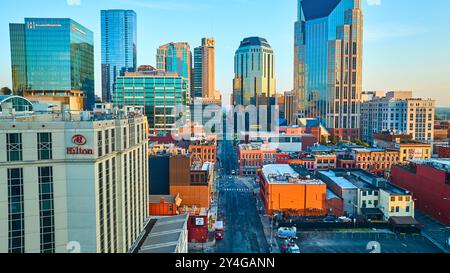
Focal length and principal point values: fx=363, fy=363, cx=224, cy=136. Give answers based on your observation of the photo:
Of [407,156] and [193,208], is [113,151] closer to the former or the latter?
[193,208]

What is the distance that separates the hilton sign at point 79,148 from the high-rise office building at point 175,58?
91.7 m

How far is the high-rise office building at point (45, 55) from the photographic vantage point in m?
49.8

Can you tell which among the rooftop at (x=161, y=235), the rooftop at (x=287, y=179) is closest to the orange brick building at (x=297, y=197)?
the rooftop at (x=287, y=179)

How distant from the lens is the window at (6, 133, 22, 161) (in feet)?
27.7

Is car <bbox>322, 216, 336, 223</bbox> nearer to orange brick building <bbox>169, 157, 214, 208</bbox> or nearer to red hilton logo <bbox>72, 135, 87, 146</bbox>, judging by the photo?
orange brick building <bbox>169, 157, 214, 208</bbox>

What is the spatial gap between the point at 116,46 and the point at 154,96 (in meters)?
62.5

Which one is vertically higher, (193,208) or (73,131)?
(73,131)

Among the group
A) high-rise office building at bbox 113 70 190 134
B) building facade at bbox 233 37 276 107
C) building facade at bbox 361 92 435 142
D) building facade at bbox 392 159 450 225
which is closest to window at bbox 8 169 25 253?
building facade at bbox 392 159 450 225

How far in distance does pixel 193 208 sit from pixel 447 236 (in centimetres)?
1487

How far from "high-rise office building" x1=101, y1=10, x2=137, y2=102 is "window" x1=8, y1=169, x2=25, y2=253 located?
101 metres

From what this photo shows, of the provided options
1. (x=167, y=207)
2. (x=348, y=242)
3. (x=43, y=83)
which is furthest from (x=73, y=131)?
(x=43, y=83)

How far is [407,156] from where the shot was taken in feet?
124

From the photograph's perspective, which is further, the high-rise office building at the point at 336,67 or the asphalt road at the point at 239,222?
the high-rise office building at the point at 336,67

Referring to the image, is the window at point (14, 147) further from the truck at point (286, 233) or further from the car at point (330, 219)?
the car at point (330, 219)
